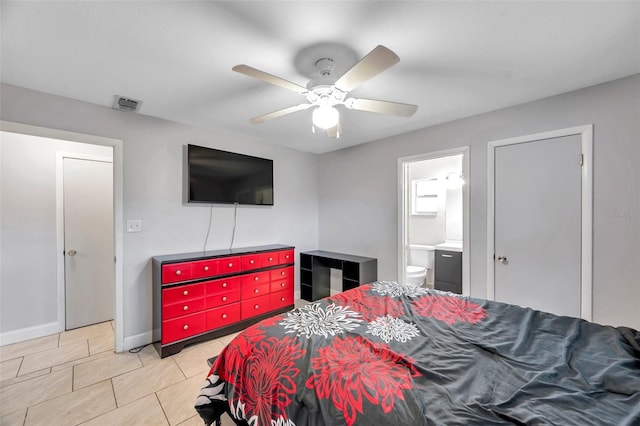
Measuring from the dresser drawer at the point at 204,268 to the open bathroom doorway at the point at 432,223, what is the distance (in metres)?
2.28

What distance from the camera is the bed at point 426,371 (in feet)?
2.94

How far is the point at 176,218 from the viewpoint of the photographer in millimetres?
2951

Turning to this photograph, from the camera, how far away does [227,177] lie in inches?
127

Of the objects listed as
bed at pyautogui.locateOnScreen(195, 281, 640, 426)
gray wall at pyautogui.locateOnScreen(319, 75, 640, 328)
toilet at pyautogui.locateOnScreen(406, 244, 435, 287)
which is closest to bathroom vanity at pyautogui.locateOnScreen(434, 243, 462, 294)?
toilet at pyautogui.locateOnScreen(406, 244, 435, 287)

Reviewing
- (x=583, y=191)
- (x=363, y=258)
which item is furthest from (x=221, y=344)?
(x=583, y=191)

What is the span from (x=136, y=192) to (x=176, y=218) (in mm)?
472

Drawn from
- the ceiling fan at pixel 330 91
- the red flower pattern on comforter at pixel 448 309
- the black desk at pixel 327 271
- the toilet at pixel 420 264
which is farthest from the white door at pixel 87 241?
the toilet at pixel 420 264

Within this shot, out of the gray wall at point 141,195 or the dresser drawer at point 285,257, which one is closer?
the gray wall at point 141,195

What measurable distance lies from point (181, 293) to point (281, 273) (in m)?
1.23

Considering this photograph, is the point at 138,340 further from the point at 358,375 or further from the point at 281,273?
the point at 358,375

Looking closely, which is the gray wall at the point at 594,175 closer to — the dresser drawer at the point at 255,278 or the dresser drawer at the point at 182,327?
the dresser drawer at the point at 255,278

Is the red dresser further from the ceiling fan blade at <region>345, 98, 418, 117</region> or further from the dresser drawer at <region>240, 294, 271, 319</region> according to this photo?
the ceiling fan blade at <region>345, 98, 418, 117</region>

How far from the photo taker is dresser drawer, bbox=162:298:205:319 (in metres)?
2.47

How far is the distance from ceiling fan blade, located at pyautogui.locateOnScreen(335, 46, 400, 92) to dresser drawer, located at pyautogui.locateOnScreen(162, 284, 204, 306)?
235cm
